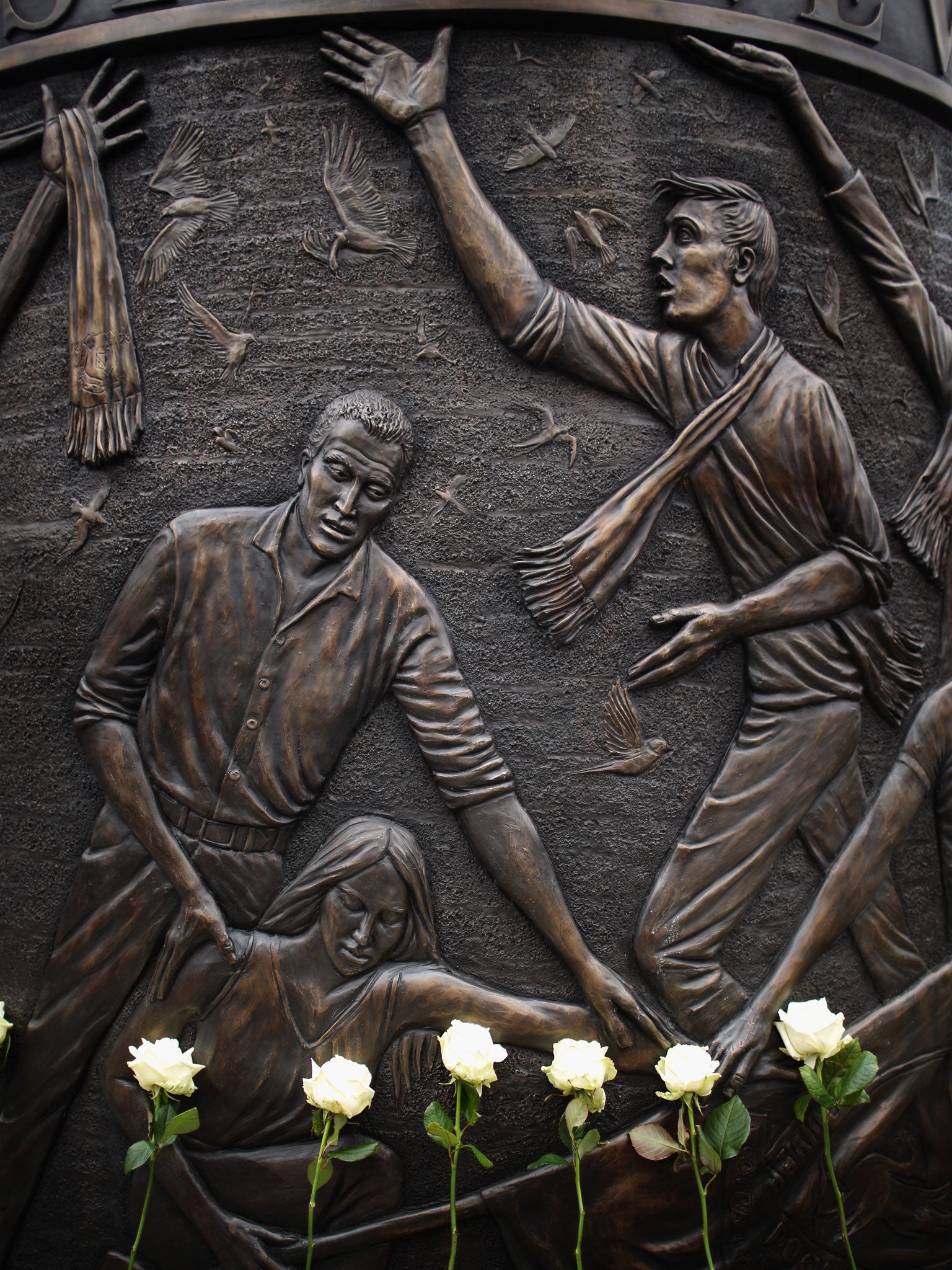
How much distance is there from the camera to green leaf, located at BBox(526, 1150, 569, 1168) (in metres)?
2.92

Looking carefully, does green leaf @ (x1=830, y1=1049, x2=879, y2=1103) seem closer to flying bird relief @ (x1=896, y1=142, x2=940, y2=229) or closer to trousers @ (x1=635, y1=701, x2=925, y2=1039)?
trousers @ (x1=635, y1=701, x2=925, y2=1039)

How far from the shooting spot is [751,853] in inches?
126

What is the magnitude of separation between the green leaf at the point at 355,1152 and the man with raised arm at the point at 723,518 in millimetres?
901

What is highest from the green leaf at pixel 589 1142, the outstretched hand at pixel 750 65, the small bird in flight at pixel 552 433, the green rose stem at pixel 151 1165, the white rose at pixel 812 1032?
the outstretched hand at pixel 750 65

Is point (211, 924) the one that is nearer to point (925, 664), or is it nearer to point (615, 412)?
point (615, 412)

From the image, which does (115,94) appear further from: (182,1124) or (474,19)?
(182,1124)

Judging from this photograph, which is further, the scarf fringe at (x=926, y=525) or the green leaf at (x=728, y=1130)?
the scarf fringe at (x=926, y=525)

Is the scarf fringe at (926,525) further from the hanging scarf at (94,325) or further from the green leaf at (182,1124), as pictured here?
the green leaf at (182,1124)

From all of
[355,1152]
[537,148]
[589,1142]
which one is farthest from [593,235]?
[355,1152]

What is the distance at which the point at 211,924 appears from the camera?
10.0 ft

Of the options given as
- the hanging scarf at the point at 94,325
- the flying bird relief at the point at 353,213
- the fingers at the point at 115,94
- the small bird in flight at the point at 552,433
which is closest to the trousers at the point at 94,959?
the hanging scarf at the point at 94,325

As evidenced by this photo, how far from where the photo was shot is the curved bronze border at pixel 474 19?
3211 mm

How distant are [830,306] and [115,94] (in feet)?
7.45

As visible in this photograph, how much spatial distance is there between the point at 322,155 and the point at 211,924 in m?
2.25
